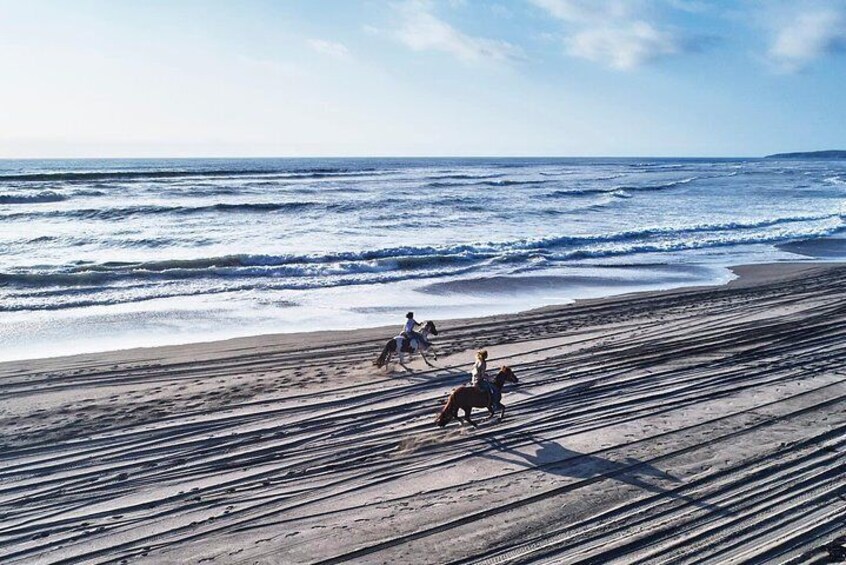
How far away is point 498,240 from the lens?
25266mm

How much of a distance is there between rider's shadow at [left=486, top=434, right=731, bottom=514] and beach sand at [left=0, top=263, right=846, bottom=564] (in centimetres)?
2

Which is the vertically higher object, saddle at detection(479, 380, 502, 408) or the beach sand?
saddle at detection(479, 380, 502, 408)

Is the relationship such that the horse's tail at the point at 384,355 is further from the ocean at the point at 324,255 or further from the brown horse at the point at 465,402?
the ocean at the point at 324,255

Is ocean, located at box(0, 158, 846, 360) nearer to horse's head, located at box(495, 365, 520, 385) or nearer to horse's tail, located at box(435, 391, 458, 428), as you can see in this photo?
horse's head, located at box(495, 365, 520, 385)

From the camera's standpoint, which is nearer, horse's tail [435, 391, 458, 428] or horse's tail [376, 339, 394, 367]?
horse's tail [435, 391, 458, 428]

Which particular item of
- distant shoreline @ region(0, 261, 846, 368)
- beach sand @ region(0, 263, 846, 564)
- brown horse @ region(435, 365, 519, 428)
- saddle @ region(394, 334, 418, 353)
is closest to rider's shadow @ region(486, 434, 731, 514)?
beach sand @ region(0, 263, 846, 564)

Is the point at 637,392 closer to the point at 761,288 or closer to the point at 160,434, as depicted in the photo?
the point at 160,434

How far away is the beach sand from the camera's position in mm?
5617

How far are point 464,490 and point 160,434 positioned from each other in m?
4.10

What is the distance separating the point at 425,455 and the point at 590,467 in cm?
189

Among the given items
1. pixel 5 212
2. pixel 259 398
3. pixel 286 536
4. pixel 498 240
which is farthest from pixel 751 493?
pixel 5 212

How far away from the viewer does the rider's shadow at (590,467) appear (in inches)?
253

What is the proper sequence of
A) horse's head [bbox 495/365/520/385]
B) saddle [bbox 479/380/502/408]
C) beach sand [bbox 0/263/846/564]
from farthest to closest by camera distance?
1. horse's head [bbox 495/365/520/385]
2. saddle [bbox 479/380/502/408]
3. beach sand [bbox 0/263/846/564]

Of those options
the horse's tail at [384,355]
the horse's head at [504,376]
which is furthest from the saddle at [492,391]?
the horse's tail at [384,355]
